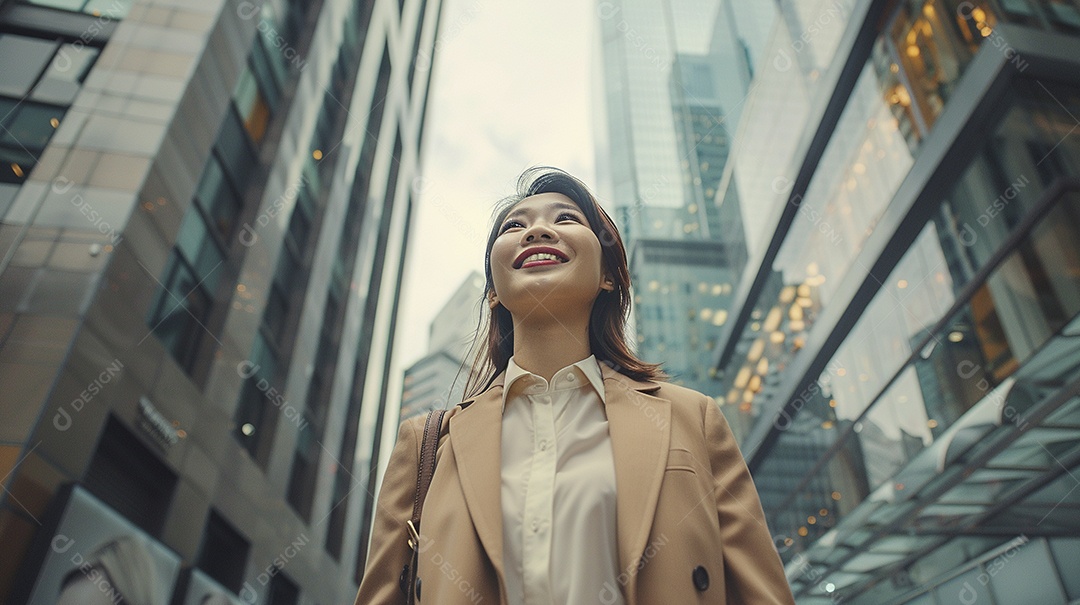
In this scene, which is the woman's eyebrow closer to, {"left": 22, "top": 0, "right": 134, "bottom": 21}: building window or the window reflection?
the window reflection

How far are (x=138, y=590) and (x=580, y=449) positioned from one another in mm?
9295

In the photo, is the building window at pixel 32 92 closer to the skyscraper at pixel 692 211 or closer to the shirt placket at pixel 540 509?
the shirt placket at pixel 540 509

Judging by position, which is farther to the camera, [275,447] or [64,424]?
[275,447]

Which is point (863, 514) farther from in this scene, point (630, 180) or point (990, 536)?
point (630, 180)

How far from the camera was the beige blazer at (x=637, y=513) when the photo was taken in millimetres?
1635

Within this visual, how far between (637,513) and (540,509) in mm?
257

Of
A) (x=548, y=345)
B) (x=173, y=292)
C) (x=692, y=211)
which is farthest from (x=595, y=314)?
(x=692, y=211)

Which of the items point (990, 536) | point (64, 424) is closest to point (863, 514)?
point (990, 536)

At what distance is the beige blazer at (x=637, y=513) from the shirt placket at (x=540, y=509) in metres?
0.08

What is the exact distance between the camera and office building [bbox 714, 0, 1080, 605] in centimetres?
838

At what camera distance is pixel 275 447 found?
1505 cm

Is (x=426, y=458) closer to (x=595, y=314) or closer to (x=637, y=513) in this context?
(x=637, y=513)

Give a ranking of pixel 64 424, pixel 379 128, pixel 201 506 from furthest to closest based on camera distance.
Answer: pixel 379 128 → pixel 201 506 → pixel 64 424

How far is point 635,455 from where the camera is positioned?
1.84m
